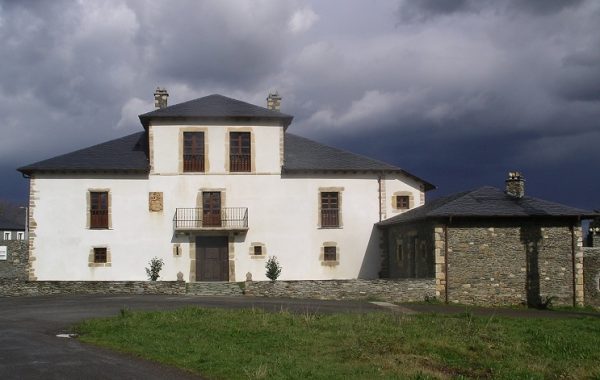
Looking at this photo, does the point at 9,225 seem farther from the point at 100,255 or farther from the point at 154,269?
the point at 154,269

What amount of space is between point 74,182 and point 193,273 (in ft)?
21.9

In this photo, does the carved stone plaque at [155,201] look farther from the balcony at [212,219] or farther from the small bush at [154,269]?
the small bush at [154,269]

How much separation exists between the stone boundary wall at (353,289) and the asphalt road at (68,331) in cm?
156

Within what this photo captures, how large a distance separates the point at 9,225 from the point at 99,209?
45.5m

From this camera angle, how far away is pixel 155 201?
29266mm

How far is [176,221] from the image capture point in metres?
29.2

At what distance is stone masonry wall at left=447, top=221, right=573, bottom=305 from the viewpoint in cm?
2325

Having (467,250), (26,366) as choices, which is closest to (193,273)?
(467,250)

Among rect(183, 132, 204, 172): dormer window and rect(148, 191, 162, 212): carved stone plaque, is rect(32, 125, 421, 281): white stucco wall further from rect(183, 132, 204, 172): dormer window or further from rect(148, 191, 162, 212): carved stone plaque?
rect(183, 132, 204, 172): dormer window

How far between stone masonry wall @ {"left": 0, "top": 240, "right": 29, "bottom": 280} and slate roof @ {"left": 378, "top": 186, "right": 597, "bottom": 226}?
27294mm

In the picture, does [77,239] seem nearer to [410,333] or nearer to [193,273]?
[193,273]

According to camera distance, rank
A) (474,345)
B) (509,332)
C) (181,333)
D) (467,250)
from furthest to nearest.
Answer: (467,250) < (509,332) < (181,333) < (474,345)

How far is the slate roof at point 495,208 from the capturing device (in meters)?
23.1

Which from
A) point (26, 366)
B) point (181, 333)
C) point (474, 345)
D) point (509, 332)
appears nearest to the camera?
point (26, 366)
